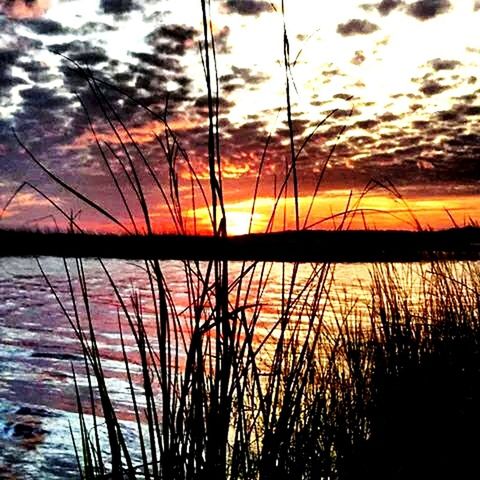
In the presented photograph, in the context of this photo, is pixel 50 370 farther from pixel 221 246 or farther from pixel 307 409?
pixel 221 246

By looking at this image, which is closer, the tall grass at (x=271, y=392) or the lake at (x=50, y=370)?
the tall grass at (x=271, y=392)

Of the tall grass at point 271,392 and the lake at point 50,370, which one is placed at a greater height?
the tall grass at point 271,392

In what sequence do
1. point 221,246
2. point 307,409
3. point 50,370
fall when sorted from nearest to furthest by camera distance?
point 221,246 < point 307,409 < point 50,370

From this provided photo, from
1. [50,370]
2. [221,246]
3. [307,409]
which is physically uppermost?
[221,246]

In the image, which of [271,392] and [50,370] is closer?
[271,392]

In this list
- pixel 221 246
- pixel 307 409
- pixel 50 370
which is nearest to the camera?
pixel 221 246

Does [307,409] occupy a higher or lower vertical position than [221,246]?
lower

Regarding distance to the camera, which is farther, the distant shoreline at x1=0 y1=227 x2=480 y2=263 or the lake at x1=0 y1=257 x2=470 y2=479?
the lake at x1=0 y1=257 x2=470 y2=479

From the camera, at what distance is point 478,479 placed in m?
2.31

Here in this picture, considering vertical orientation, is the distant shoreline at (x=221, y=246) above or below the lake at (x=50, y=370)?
above

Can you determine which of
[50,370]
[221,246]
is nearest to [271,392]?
[221,246]

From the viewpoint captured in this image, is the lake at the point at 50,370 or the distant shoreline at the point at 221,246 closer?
the distant shoreline at the point at 221,246

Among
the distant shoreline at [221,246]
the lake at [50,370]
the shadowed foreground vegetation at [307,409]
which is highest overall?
the distant shoreline at [221,246]

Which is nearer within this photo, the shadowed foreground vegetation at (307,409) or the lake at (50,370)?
the shadowed foreground vegetation at (307,409)
